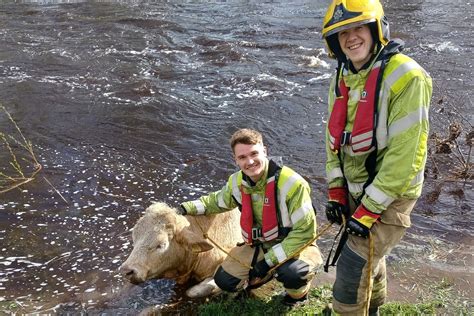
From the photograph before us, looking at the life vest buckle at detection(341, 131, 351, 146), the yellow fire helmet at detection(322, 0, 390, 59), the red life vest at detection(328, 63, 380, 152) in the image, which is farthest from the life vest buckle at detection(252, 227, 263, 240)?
the yellow fire helmet at detection(322, 0, 390, 59)

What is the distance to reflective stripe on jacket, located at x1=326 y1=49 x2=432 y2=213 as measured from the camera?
3789mm

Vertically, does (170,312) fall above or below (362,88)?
below

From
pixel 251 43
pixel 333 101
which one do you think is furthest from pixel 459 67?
pixel 333 101

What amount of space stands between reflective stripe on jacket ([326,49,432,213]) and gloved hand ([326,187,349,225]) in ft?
1.44

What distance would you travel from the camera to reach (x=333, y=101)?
4406 mm

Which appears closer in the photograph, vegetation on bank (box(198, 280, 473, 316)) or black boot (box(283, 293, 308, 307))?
vegetation on bank (box(198, 280, 473, 316))

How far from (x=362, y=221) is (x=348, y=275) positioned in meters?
0.51

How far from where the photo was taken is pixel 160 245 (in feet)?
17.2

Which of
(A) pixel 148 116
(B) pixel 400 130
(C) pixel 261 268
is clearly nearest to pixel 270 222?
(C) pixel 261 268

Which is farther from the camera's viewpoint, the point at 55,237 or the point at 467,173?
the point at 467,173

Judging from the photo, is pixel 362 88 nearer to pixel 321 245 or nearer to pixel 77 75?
pixel 321 245

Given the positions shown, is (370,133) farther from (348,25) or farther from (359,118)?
(348,25)

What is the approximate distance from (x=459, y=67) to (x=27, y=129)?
10.7 meters

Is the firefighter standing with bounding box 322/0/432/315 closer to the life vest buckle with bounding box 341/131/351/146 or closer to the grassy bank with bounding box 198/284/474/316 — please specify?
the life vest buckle with bounding box 341/131/351/146
